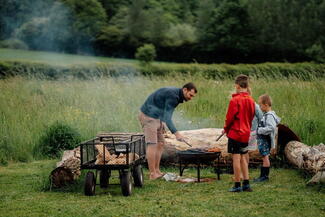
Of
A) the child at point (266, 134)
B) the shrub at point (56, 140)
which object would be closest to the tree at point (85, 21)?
the shrub at point (56, 140)

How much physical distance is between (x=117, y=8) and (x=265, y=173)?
32679mm

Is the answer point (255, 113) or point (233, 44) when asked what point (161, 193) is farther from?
point (233, 44)

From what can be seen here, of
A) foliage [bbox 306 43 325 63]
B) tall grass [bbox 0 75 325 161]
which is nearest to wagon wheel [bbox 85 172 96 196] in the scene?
tall grass [bbox 0 75 325 161]

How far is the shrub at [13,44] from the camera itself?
25.9 m

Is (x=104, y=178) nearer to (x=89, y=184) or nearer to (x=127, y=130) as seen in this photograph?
(x=89, y=184)

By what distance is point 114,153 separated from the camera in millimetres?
8867

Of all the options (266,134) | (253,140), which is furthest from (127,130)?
(266,134)

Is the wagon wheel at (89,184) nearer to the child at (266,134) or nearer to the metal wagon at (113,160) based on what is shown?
the metal wagon at (113,160)

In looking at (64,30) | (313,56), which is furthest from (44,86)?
(313,56)

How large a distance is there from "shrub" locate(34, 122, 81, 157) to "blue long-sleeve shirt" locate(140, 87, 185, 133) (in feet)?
10.4

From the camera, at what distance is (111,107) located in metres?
14.7

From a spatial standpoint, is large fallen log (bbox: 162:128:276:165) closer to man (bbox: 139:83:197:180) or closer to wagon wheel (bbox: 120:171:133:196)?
man (bbox: 139:83:197:180)

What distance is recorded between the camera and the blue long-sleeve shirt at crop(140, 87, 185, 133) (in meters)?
9.23

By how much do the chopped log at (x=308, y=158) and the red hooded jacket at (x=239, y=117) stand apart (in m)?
1.23
